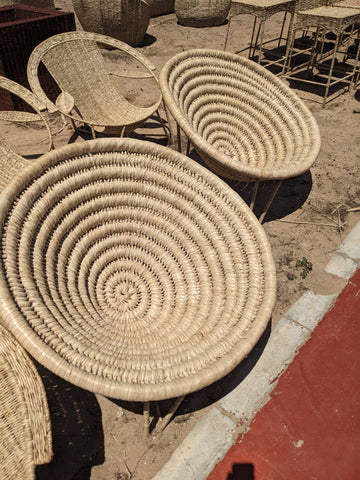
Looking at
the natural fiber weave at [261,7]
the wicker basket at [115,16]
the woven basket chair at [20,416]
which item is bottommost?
the woven basket chair at [20,416]

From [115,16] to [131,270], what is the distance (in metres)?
5.36

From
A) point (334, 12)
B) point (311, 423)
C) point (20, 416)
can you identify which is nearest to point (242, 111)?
point (311, 423)

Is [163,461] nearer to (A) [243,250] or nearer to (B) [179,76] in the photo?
(A) [243,250]

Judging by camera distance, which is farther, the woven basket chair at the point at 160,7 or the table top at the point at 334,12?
the woven basket chair at the point at 160,7

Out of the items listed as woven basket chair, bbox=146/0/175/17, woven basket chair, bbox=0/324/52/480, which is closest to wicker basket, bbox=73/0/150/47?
woven basket chair, bbox=146/0/175/17

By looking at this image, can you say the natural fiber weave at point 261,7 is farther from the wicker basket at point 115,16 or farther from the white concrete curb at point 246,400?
the white concrete curb at point 246,400

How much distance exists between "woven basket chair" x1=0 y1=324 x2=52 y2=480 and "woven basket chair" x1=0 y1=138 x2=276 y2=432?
319 mm

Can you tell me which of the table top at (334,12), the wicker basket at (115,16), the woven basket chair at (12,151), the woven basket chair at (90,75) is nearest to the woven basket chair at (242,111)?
the woven basket chair at (90,75)

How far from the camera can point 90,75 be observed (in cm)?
410

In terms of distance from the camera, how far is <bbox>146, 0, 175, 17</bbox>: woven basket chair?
7.88 metres

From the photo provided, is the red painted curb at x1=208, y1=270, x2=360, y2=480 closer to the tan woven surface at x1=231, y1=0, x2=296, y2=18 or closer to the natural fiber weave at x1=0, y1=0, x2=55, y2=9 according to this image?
the tan woven surface at x1=231, y1=0, x2=296, y2=18

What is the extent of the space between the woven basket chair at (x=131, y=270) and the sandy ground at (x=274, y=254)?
0.50m

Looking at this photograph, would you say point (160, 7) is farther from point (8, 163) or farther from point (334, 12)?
point (8, 163)

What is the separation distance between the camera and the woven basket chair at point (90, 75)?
367 centimetres
